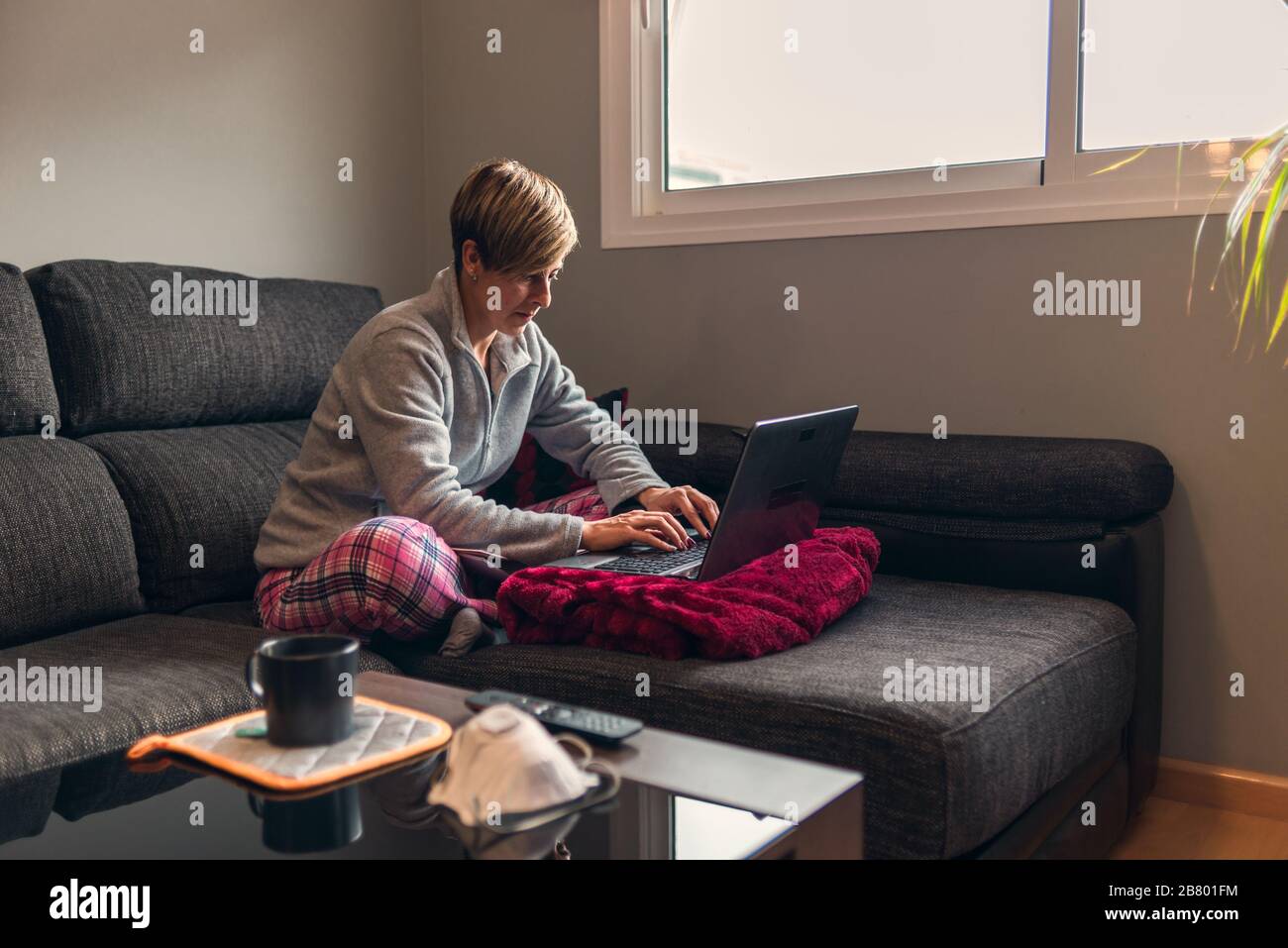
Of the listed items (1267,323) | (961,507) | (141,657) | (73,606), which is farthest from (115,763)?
(1267,323)

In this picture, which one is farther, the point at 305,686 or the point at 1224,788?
the point at 1224,788

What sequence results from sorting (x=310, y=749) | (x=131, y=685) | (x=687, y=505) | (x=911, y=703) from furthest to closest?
1. (x=687, y=505)
2. (x=131, y=685)
3. (x=911, y=703)
4. (x=310, y=749)

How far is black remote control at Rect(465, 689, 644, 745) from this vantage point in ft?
3.17

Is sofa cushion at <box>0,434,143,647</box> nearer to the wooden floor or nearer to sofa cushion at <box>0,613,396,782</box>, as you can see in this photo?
sofa cushion at <box>0,613,396,782</box>

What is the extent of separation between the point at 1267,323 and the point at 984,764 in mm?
1068

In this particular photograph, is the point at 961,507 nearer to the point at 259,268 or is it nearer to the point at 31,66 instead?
the point at 259,268

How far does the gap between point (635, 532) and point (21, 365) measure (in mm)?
946

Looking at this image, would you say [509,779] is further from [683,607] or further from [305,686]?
[683,607]

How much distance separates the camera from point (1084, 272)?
6.75 ft

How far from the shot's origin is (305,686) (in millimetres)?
918

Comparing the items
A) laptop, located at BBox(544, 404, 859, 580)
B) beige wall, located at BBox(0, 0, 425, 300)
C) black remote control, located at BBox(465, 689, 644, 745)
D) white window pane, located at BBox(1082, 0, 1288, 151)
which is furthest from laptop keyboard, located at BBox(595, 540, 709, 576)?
beige wall, located at BBox(0, 0, 425, 300)

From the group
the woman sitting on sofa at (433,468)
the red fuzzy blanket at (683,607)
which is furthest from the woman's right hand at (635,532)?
the red fuzzy blanket at (683,607)

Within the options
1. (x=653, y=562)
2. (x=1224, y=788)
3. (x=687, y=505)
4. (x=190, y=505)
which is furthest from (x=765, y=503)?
(x=1224, y=788)

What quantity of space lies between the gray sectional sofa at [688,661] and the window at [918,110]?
0.47 m
